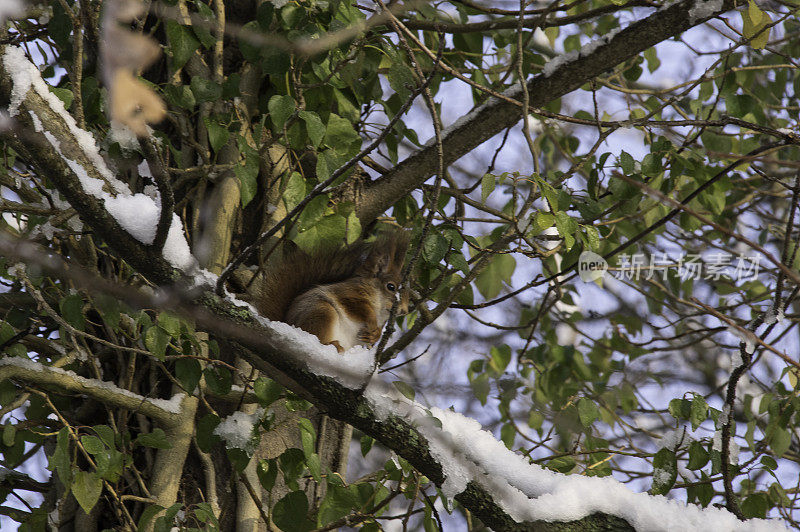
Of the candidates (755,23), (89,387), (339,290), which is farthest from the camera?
(339,290)

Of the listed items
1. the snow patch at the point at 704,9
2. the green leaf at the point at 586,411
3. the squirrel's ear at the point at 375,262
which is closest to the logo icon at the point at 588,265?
the green leaf at the point at 586,411

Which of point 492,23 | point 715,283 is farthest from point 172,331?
point 715,283

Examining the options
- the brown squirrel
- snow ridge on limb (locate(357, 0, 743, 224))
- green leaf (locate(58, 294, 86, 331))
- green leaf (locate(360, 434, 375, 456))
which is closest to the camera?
green leaf (locate(58, 294, 86, 331))

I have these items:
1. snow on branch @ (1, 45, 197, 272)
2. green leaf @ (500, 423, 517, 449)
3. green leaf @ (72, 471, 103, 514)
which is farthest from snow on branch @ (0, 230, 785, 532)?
green leaf @ (500, 423, 517, 449)

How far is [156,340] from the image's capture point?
4.82 feet

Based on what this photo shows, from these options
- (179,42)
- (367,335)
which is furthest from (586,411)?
(179,42)

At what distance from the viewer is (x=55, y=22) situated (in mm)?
1741

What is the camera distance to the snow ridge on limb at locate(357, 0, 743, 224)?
1627mm

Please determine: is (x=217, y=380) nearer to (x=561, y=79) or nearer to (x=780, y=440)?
(x=561, y=79)

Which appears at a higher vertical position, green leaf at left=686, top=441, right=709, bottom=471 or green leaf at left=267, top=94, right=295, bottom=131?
green leaf at left=267, top=94, right=295, bottom=131

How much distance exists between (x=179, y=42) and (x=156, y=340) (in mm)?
698

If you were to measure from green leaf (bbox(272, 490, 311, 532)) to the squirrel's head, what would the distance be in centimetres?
85

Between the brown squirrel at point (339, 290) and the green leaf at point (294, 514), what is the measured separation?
44 centimetres

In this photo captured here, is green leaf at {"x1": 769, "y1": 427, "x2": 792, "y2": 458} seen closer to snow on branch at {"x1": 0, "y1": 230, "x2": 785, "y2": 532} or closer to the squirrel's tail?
snow on branch at {"x1": 0, "y1": 230, "x2": 785, "y2": 532}
